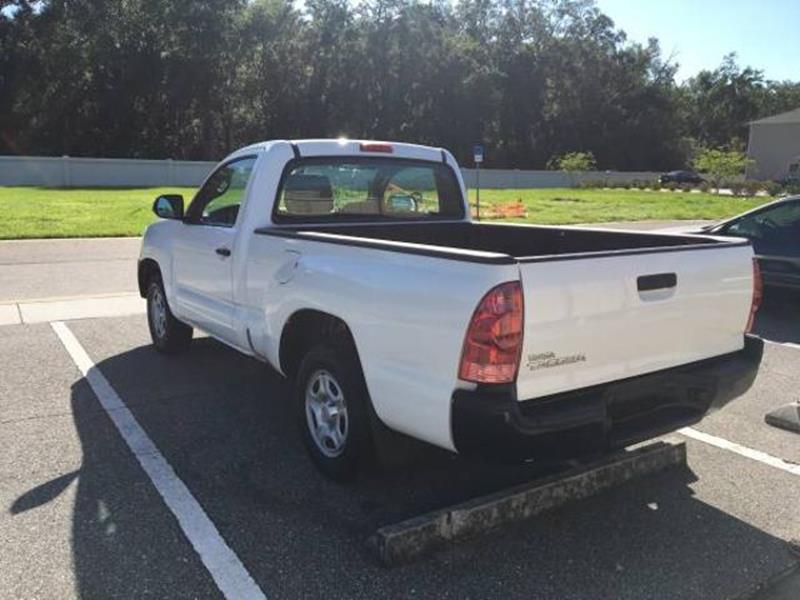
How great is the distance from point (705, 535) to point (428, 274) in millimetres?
1901

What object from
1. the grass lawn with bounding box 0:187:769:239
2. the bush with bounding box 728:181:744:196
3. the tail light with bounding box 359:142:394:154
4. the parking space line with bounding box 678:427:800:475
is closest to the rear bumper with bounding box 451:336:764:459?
the parking space line with bounding box 678:427:800:475

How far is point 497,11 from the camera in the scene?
7212cm

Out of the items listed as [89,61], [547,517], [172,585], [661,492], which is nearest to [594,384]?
[547,517]

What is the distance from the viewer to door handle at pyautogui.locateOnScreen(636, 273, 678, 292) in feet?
11.8

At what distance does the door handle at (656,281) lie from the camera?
11.8 feet

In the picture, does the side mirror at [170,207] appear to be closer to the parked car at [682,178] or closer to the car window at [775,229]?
the car window at [775,229]

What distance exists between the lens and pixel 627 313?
11.7ft

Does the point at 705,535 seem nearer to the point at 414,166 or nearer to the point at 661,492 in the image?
the point at 661,492

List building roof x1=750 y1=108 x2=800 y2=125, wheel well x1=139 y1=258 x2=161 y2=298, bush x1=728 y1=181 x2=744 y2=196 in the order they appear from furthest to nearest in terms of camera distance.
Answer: building roof x1=750 y1=108 x2=800 y2=125, bush x1=728 y1=181 x2=744 y2=196, wheel well x1=139 y1=258 x2=161 y2=298

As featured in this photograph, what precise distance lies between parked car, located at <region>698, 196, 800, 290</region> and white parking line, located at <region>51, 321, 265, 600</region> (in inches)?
267

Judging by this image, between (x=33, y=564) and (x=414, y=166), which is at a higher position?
(x=414, y=166)

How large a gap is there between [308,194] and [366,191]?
0.50 m

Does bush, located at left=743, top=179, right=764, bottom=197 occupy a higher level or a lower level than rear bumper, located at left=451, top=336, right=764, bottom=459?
lower

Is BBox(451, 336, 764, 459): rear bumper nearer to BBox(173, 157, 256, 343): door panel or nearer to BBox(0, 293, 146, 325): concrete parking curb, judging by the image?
BBox(173, 157, 256, 343): door panel
